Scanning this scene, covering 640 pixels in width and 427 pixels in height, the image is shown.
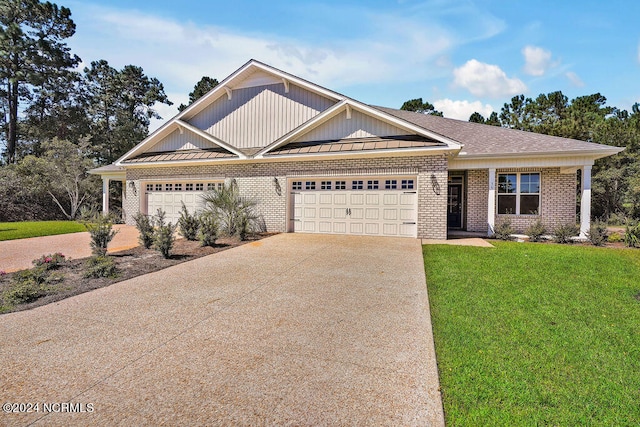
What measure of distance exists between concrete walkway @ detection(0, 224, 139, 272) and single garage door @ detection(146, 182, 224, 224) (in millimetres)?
2421

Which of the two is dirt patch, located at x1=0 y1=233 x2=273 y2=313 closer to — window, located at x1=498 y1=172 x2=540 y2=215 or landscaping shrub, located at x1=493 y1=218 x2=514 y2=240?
landscaping shrub, located at x1=493 y1=218 x2=514 y2=240

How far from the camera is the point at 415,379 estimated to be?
→ 2936 millimetres

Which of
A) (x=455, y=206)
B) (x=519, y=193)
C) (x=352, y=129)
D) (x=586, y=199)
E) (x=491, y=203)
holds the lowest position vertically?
(x=455, y=206)

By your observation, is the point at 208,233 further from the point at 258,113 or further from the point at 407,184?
the point at 258,113

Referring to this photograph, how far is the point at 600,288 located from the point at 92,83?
45.3 meters

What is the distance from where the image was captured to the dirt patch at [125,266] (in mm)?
5492

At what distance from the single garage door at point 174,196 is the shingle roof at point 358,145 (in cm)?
374

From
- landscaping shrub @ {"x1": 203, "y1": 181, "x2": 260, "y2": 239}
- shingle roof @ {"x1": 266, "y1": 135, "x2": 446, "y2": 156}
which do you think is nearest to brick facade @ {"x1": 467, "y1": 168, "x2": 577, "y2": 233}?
shingle roof @ {"x1": 266, "y1": 135, "x2": 446, "y2": 156}

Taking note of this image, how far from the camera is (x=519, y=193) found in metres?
13.2

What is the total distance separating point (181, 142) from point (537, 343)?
15.5 m

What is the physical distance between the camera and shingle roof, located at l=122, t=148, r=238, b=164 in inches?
545

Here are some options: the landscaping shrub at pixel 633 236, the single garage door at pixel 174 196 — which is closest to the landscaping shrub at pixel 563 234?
the landscaping shrub at pixel 633 236

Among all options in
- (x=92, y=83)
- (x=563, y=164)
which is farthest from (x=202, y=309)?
(x=92, y=83)

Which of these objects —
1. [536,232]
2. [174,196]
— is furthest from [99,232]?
[536,232]
